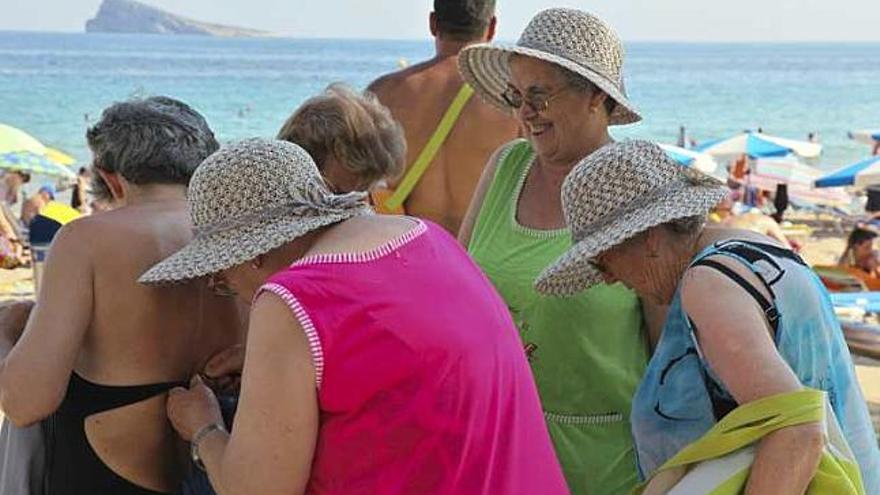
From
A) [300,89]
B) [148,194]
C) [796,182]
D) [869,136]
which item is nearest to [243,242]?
[148,194]

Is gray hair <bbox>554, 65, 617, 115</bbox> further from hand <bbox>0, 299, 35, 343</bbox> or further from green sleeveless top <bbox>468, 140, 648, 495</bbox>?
hand <bbox>0, 299, 35, 343</bbox>

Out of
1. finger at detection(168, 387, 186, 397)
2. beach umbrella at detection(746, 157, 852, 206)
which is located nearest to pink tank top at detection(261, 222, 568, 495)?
finger at detection(168, 387, 186, 397)

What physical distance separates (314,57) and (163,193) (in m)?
91.1

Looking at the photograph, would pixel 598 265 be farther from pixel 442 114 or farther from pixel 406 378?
pixel 442 114

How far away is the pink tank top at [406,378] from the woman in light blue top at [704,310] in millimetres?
255

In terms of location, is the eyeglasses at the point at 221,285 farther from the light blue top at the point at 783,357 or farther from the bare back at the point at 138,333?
the light blue top at the point at 783,357

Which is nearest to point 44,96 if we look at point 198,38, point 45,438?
point 45,438

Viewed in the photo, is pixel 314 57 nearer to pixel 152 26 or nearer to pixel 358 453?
pixel 152 26

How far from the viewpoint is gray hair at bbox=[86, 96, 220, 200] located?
7.93ft

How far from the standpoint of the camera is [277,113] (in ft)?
148

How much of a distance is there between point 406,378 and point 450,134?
2075 millimetres

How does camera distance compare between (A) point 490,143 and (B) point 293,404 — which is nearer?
(B) point 293,404

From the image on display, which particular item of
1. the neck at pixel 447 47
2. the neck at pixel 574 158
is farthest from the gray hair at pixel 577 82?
the neck at pixel 447 47

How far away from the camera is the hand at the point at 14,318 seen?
2500 millimetres
